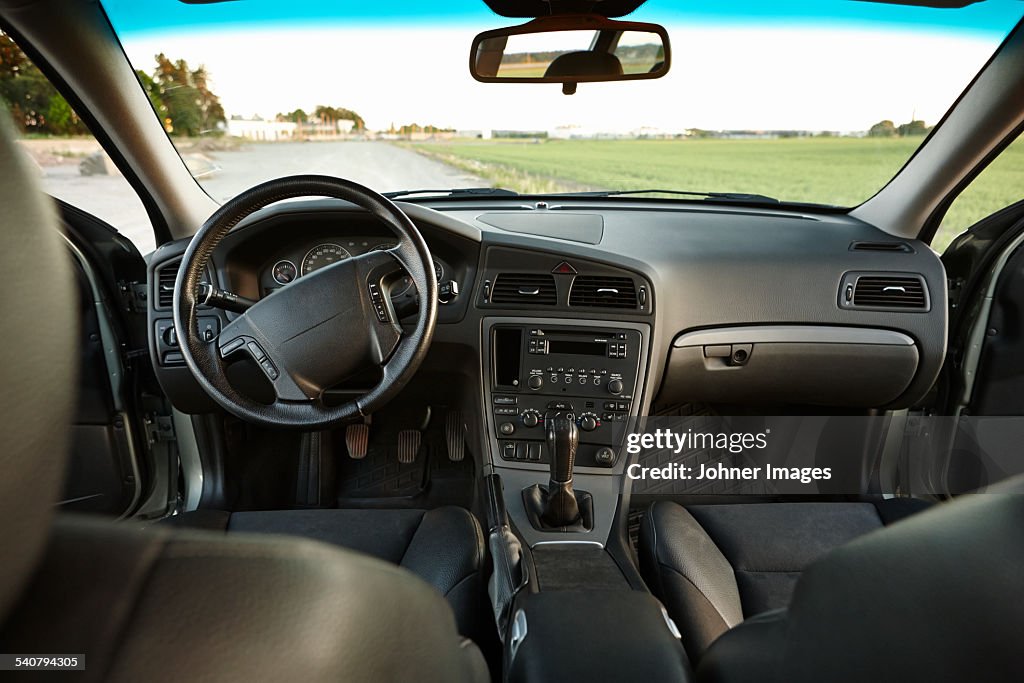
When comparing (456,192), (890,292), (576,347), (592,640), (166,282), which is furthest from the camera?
(456,192)

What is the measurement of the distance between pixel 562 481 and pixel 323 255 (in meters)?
1.23

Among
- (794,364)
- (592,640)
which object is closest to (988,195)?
(794,364)

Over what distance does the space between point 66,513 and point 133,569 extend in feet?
0.26

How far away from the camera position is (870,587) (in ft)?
2.42

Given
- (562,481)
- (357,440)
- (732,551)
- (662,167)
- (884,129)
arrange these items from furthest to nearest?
(662,167) < (357,440) < (884,129) < (562,481) < (732,551)

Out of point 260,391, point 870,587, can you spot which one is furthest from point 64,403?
point 260,391

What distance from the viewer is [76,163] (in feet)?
8.25

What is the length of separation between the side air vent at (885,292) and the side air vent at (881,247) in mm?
112

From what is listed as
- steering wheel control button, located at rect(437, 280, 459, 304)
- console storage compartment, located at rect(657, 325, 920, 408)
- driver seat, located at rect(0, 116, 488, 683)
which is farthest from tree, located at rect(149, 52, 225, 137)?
driver seat, located at rect(0, 116, 488, 683)

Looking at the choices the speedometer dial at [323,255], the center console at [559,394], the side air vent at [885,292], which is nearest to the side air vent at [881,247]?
the side air vent at [885,292]

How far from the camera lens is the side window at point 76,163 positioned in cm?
219

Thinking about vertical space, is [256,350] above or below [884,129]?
below

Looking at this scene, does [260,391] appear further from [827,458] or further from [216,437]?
[827,458]

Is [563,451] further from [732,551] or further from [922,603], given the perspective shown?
[922,603]
